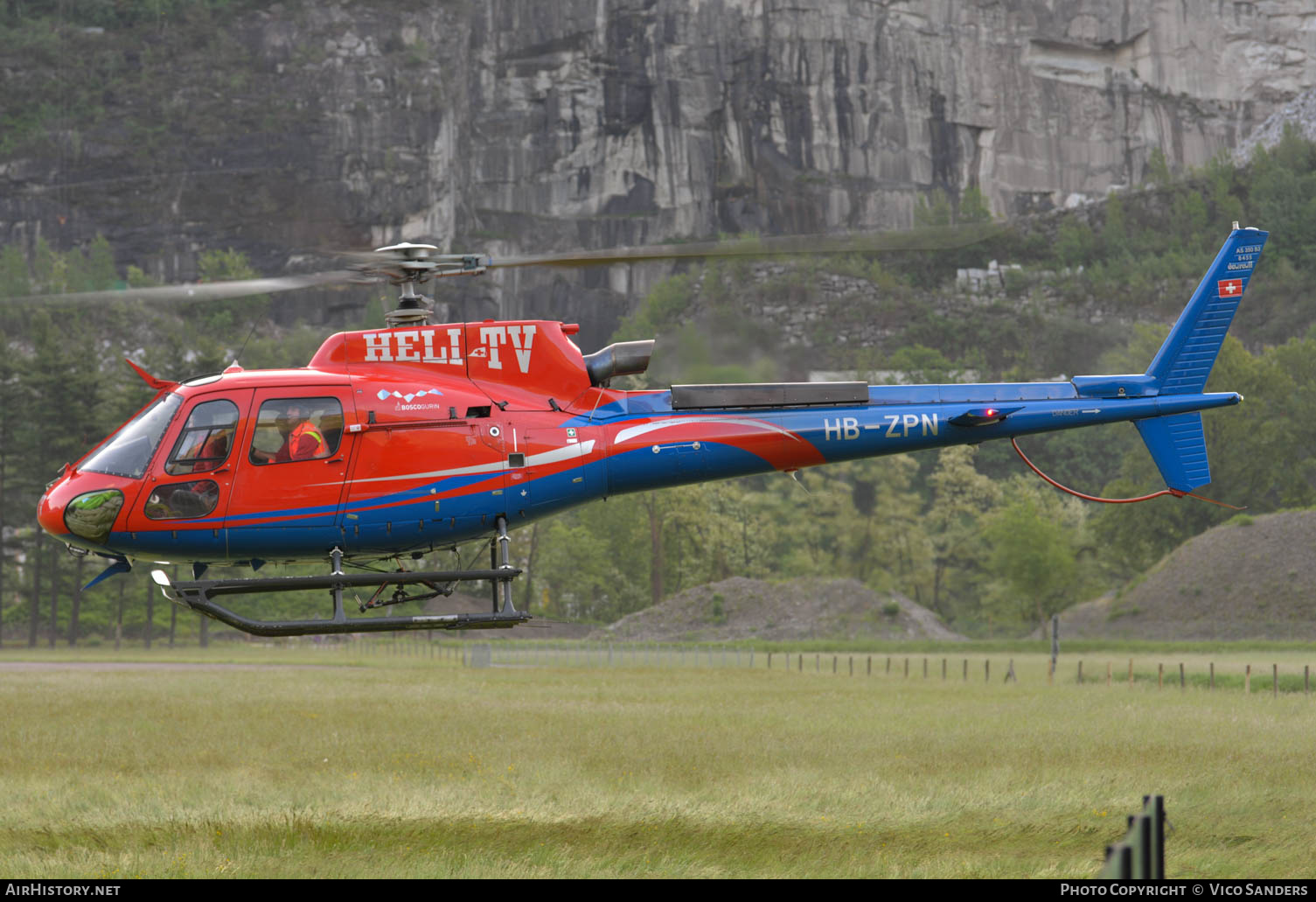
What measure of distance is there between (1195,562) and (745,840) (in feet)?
182

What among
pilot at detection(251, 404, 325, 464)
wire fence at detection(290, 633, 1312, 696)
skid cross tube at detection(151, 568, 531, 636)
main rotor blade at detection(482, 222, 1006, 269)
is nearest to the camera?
skid cross tube at detection(151, 568, 531, 636)

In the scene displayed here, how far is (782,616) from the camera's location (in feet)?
228

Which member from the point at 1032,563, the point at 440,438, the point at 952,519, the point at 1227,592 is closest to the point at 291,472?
the point at 440,438

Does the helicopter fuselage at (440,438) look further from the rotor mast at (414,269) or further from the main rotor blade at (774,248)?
the main rotor blade at (774,248)

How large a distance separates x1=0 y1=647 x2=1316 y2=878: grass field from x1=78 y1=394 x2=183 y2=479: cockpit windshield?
3.98m

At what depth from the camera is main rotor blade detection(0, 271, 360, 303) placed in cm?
1393

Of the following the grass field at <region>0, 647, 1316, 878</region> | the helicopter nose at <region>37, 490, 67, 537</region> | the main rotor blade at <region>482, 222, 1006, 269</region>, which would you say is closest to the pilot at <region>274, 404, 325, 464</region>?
the helicopter nose at <region>37, 490, 67, 537</region>

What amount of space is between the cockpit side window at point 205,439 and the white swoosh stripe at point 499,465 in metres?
1.03

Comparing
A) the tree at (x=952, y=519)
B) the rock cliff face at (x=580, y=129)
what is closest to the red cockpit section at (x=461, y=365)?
the tree at (x=952, y=519)

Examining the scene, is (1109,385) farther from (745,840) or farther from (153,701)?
(153,701)

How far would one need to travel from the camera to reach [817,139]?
555ft

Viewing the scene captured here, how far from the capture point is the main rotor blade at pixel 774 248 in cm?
1420

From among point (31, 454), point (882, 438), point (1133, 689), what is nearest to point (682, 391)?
point (882, 438)

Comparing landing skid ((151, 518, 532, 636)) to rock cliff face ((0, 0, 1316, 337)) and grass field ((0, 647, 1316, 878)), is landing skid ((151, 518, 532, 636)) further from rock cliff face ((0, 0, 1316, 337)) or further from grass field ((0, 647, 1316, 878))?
rock cliff face ((0, 0, 1316, 337))
